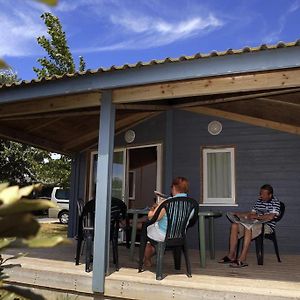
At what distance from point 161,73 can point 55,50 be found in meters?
12.9

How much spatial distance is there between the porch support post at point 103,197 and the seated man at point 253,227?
1731 mm

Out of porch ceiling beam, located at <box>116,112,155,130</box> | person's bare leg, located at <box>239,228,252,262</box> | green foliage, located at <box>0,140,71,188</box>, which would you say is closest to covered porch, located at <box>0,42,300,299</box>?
person's bare leg, located at <box>239,228,252,262</box>

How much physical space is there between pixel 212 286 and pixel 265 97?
114 inches

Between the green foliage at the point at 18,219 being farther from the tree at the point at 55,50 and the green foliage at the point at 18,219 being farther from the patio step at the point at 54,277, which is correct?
the tree at the point at 55,50

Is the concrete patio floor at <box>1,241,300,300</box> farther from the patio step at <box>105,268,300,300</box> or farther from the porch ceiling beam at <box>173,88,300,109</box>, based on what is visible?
the porch ceiling beam at <box>173,88,300,109</box>

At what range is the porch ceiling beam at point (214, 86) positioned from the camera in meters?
3.69

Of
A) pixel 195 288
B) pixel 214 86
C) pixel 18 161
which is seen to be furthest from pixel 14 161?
pixel 195 288

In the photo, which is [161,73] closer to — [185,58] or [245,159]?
[185,58]

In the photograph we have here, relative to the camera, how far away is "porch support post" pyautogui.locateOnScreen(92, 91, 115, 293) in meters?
4.05

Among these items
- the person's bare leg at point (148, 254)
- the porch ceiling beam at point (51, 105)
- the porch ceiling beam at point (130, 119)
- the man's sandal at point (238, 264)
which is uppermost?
the porch ceiling beam at point (130, 119)

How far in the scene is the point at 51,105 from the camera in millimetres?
4895

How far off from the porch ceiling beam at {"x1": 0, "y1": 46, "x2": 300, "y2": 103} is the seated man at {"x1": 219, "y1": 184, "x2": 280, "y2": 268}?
225 centimetres

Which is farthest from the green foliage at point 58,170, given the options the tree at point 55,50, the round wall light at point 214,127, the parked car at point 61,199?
the round wall light at point 214,127

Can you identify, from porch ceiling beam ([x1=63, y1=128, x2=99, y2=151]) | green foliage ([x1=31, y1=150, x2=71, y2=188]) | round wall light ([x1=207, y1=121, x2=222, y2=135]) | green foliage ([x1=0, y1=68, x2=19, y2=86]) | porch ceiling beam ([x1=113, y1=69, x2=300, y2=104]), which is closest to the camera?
porch ceiling beam ([x1=113, y1=69, x2=300, y2=104])
